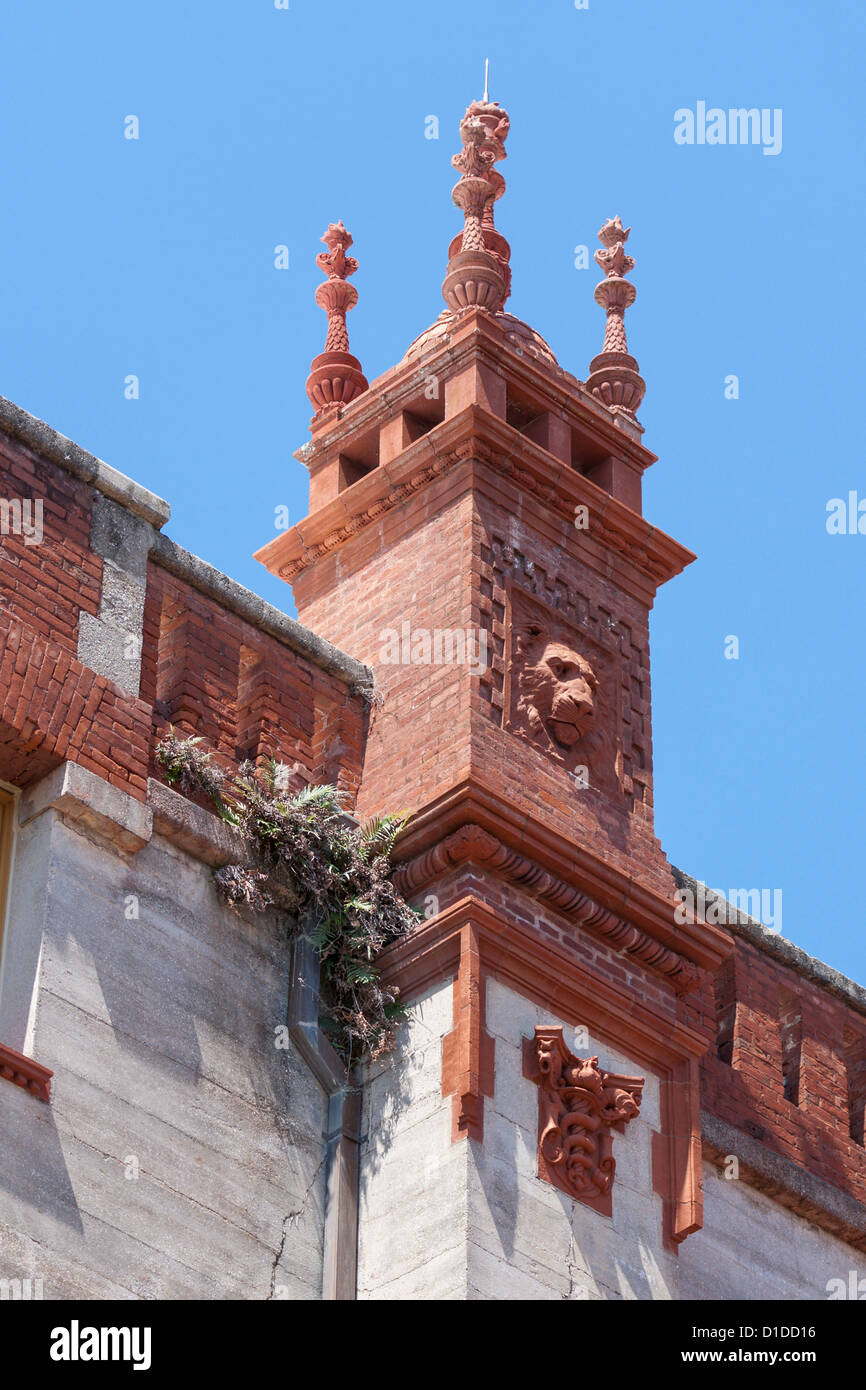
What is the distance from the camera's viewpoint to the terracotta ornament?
1533 centimetres

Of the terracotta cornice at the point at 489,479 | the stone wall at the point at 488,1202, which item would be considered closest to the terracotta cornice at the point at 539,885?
the stone wall at the point at 488,1202

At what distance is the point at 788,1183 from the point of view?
17.3 meters

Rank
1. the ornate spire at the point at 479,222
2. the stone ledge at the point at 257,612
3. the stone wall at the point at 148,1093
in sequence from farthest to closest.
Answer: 1. the ornate spire at the point at 479,222
2. the stone ledge at the point at 257,612
3. the stone wall at the point at 148,1093

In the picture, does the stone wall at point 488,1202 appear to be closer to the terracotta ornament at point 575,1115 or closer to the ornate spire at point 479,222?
the terracotta ornament at point 575,1115

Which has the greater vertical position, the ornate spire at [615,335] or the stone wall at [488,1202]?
the ornate spire at [615,335]

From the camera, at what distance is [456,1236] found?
14570mm

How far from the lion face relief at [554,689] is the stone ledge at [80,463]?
2.11 m

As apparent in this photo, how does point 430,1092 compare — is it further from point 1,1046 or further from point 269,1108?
point 1,1046

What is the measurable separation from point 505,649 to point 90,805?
112 inches

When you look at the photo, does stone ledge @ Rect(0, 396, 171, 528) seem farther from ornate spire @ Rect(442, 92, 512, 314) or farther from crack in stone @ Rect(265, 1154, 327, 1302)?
crack in stone @ Rect(265, 1154, 327, 1302)

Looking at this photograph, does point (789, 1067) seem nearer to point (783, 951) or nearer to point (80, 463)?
point (783, 951)

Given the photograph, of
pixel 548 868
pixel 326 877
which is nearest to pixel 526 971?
pixel 548 868

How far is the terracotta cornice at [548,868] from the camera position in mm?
15812

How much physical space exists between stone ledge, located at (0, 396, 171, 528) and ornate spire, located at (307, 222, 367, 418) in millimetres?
2663
